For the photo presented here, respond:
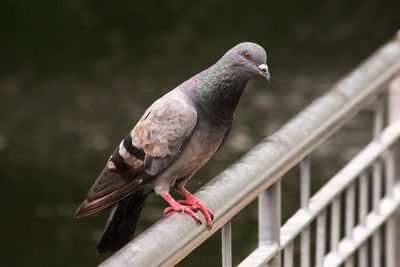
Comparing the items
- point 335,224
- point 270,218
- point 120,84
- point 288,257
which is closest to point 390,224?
point 335,224

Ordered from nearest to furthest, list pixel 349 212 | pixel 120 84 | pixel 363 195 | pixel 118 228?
pixel 349 212 < pixel 363 195 < pixel 118 228 < pixel 120 84

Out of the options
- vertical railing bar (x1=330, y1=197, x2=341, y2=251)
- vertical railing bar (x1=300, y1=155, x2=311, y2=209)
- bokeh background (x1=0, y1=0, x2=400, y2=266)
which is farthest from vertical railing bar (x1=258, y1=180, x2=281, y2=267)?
bokeh background (x1=0, y1=0, x2=400, y2=266)

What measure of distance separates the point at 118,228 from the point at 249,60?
795mm

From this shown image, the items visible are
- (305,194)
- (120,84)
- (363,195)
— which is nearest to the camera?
(305,194)

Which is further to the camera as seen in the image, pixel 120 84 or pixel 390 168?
pixel 120 84

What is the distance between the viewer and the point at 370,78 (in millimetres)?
3119

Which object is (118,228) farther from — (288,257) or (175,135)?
(288,257)

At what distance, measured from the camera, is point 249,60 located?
323cm

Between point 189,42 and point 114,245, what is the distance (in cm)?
696

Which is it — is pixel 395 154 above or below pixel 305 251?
below

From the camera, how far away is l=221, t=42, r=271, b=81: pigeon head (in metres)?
3.21

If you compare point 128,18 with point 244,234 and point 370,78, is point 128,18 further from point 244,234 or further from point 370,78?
point 370,78

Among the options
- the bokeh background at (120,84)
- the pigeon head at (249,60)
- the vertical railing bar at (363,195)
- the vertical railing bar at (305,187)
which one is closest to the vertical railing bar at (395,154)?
the vertical railing bar at (363,195)

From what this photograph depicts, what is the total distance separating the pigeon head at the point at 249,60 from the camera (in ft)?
10.5
